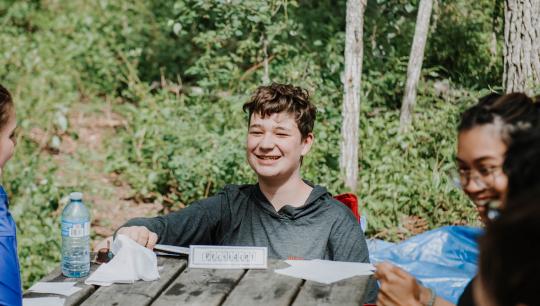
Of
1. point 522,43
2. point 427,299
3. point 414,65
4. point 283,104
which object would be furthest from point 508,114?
point 414,65

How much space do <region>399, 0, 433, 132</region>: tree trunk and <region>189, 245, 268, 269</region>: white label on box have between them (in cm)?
324

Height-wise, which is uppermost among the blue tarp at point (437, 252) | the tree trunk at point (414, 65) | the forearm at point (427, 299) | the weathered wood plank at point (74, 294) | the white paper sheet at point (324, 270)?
the tree trunk at point (414, 65)

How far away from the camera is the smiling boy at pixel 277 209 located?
3.02 meters

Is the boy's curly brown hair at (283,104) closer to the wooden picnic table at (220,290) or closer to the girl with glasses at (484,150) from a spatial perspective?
the wooden picnic table at (220,290)

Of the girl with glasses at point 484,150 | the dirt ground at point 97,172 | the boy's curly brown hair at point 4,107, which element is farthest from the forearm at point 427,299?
the dirt ground at point 97,172

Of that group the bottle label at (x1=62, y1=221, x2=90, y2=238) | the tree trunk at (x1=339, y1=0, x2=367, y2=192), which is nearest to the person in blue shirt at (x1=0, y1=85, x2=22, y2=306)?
the bottle label at (x1=62, y1=221, x2=90, y2=238)

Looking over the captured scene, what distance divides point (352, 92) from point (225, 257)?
290 centimetres

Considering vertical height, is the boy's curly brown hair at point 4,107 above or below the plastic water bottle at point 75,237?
above

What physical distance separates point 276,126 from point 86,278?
1.01 meters

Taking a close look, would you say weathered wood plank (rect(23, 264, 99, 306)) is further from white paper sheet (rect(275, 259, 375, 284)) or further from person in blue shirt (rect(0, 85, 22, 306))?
white paper sheet (rect(275, 259, 375, 284))

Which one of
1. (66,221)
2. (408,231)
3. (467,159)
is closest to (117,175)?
(408,231)

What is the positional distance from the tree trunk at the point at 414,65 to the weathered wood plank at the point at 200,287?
335 centimetres

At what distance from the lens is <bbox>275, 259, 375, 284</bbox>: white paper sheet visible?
8.54ft

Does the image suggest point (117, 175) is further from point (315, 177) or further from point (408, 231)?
point (408, 231)
